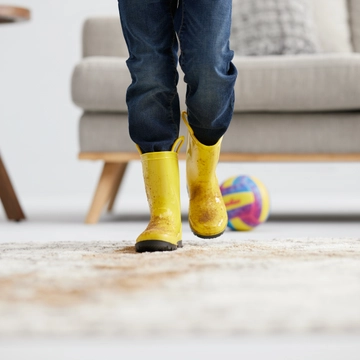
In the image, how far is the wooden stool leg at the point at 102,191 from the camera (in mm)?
2139

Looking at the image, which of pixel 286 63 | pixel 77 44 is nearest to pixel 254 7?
pixel 286 63

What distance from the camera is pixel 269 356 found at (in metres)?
0.61

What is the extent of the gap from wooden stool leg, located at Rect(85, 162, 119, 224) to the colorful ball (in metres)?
0.48

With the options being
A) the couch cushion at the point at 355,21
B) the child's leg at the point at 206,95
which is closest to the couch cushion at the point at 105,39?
the couch cushion at the point at 355,21

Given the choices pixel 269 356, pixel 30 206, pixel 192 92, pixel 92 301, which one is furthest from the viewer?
pixel 30 206

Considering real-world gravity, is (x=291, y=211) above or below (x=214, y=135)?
below

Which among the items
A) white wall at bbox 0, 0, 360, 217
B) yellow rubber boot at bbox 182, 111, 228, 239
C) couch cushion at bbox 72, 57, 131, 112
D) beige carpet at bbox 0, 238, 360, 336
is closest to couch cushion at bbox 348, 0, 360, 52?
white wall at bbox 0, 0, 360, 217

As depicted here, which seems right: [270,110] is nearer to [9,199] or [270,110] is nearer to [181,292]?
[9,199]

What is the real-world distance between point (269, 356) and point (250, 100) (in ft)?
4.96

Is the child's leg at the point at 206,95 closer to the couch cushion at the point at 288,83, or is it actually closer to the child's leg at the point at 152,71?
the child's leg at the point at 152,71

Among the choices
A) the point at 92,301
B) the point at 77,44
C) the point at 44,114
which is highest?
the point at 92,301

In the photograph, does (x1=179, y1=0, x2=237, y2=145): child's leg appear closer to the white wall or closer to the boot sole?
the boot sole

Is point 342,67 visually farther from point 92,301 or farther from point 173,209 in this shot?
point 92,301

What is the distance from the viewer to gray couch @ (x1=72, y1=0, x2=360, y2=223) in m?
2.04
